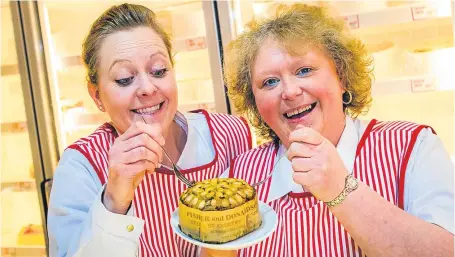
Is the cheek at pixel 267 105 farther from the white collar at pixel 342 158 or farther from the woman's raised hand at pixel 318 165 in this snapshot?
the woman's raised hand at pixel 318 165

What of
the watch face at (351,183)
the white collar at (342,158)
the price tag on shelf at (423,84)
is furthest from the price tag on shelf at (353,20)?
the watch face at (351,183)

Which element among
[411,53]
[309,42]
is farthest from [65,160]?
[411,53]

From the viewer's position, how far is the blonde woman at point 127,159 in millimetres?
1148

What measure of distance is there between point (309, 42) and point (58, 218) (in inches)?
33.3

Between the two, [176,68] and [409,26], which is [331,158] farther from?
[176,68]

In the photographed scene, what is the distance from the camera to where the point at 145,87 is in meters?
1.29

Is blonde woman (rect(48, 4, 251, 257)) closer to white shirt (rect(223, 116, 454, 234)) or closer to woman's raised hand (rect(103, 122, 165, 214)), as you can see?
woman's raised hand (rect(103, 122, 165, 214))

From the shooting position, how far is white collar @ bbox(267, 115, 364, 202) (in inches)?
48.4

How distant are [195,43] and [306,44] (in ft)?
3.96

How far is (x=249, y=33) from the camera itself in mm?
1348

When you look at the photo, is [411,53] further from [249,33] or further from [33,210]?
[33,210]

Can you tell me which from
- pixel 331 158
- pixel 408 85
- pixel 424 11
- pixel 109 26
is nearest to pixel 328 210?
pixel 331 158

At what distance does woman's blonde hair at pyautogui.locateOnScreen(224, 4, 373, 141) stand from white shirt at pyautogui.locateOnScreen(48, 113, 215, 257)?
9.3 inches

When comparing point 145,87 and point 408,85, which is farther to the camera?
point 408,85
